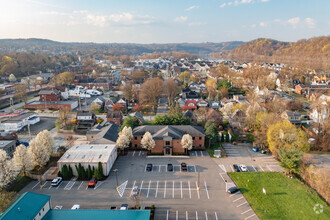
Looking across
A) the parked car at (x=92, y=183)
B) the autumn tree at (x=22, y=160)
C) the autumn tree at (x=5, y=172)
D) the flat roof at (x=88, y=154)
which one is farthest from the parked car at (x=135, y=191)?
the autumn tree at (x=5, y=172)

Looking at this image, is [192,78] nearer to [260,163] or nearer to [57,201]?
[260,163]

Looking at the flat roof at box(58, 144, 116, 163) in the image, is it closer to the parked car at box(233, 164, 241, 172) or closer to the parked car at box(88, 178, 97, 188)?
the parked car at box(88, 178, 97, 188)

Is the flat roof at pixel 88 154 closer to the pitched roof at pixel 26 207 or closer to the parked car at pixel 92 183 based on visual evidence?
the parked car at pixel 92 183

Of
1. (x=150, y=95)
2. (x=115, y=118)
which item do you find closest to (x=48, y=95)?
(x=115, y=118)

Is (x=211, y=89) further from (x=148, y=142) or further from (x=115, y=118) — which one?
(x=148, y=142)

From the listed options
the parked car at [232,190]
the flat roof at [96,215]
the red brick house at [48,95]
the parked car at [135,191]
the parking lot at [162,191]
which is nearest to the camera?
the flat roof at [96,215]

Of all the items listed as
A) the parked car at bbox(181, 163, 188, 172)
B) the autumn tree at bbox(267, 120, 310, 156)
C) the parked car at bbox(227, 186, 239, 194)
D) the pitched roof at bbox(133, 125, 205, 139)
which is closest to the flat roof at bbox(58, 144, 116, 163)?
the pitched roof at bbox(133, 125, 205, 139)

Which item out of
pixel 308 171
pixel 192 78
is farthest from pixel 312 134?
pixel 192 78
